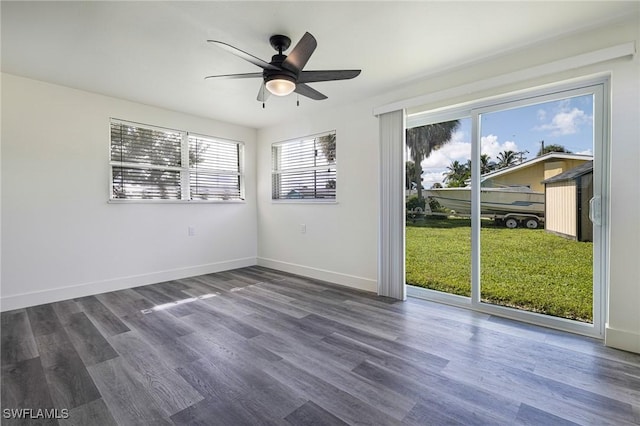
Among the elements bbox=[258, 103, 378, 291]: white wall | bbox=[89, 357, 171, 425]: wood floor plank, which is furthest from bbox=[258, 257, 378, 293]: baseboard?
bbox=[89, 357, 171, 425]: wood floor plank

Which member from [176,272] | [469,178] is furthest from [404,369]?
[176,272]

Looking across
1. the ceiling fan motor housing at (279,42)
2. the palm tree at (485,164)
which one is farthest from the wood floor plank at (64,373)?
the palm tree at (485,164)

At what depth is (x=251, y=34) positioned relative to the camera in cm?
232

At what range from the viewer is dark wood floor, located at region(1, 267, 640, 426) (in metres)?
1.57

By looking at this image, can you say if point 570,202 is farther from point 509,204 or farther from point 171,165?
point 171,165

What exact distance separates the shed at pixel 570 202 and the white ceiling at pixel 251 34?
119 cm

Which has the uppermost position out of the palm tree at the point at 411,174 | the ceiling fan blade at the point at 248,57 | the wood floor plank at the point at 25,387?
the ceiling fan blade at the point at 248,57

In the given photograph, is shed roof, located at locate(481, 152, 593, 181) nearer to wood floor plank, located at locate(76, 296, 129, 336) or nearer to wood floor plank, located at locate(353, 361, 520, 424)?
wood floor plank, located at locate(353, 361, 520, 424)

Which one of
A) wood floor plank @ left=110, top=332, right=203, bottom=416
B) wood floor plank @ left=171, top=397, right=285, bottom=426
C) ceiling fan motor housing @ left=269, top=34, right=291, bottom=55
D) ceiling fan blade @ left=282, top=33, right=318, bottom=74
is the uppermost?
ceiling fan motor housing @ left=269, top=34, right=291, bottom=55

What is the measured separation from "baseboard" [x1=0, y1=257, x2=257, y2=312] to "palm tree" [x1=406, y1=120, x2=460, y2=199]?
3.42 meters

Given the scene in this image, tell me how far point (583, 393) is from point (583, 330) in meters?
1.02

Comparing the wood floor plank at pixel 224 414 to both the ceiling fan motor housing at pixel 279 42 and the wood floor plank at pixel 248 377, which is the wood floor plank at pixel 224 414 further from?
the ceiling fan motor housing at pixel 279 42

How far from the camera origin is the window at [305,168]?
4266 millimetres

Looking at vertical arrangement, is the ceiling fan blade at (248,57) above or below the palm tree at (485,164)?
above
